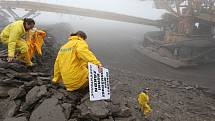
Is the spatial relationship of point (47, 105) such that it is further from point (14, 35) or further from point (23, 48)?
point (23, 48)

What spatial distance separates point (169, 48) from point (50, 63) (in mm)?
7879

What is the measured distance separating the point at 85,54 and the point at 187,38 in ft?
39.4

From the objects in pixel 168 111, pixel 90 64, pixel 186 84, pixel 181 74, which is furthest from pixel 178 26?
pixel 90 64

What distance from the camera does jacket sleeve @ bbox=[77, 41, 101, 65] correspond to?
22.3 feet

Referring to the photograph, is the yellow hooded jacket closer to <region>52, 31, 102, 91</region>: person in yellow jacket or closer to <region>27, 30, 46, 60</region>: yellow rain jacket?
<region>27, 30, 46, 60</region>: yellow rain jacket

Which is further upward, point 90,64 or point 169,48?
point 90,64

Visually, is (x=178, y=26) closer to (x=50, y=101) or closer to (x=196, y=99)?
(x=196, y=99)

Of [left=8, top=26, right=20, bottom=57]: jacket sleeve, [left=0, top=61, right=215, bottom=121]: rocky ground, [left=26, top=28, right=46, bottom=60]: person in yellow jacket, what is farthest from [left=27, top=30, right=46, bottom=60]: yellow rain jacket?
[left=0, top=61, right=215, bottom=121]: rocky ground

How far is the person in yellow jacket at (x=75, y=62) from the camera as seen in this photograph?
6.96 metres

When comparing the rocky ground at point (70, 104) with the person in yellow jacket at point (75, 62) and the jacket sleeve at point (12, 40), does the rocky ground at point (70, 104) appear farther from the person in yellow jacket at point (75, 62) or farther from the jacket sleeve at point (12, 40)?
the jacket sleeve at point (12, 40)

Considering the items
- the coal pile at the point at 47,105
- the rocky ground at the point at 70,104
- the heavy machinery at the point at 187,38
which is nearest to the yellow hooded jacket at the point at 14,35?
the rocky ground at the point at 70,104

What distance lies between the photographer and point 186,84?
12.7m

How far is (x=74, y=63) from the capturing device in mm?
7184

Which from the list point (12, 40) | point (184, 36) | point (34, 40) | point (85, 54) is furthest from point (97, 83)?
point (184, 36)
